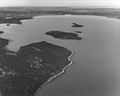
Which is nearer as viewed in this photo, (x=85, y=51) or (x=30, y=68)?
(x=30, y=68)

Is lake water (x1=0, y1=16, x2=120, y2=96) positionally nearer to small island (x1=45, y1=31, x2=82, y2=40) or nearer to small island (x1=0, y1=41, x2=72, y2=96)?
small island (x1=45, y1=31, x2=82, y2=40)

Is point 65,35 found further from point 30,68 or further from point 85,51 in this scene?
point 30,68

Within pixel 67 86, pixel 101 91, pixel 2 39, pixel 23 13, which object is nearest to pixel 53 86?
pixel 67 86

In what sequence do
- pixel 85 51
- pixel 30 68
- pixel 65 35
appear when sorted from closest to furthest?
pixel 30 68, pixel 85 51, pixel 65 35

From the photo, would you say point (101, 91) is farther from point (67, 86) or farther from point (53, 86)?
point (53, 86)

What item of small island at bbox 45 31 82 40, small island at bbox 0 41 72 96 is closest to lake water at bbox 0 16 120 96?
small island at bbox 45 31 82 40

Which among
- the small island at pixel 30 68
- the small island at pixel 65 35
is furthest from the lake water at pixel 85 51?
the small island at pixel 30 68

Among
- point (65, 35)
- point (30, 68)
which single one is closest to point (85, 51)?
point (65, 35)

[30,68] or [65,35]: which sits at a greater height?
[65,35]
